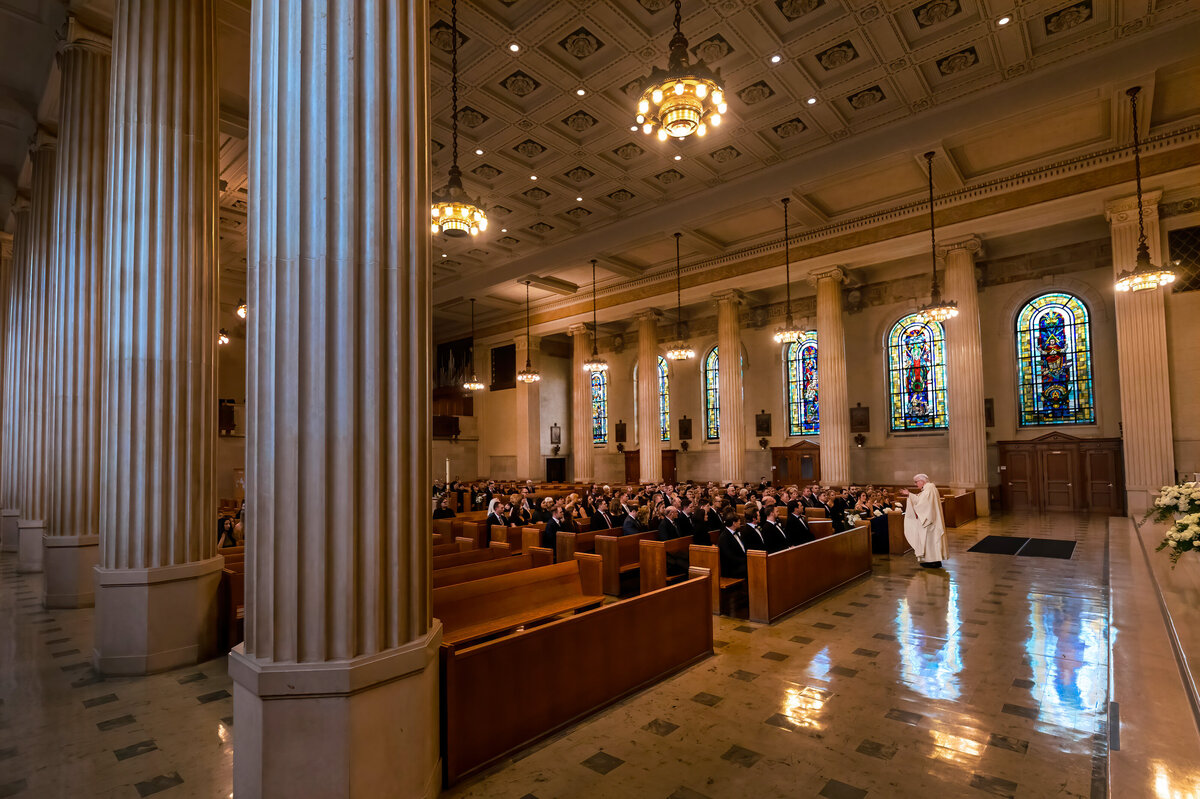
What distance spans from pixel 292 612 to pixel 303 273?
149 centimetres

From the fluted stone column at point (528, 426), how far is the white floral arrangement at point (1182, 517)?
64.8 ft

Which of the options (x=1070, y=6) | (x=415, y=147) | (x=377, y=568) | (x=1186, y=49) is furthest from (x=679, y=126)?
(x=1186, y=49)

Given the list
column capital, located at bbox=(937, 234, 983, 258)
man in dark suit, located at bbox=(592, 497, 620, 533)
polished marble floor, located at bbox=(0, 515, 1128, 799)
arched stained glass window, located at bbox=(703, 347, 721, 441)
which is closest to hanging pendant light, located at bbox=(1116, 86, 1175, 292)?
column capital, located at bbox=(937, 234, 983, 258)

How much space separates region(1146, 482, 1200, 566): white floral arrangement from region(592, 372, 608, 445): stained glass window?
20318 mm

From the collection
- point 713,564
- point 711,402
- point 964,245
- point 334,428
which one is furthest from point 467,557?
point 711,402

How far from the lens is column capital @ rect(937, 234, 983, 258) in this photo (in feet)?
45.2

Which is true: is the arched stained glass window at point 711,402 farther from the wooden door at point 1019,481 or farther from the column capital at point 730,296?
the wooden door at point 1019,481

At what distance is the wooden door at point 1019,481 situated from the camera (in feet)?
51.3

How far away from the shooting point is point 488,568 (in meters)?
5.74

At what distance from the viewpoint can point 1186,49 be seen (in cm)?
866

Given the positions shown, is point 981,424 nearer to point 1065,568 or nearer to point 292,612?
point 1065,568

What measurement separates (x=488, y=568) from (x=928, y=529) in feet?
20.7

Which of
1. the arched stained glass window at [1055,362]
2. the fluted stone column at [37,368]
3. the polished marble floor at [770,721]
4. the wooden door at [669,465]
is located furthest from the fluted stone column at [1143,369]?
the fluted stone column at [37,368]

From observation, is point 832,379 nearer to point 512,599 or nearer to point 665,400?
point 665,400
